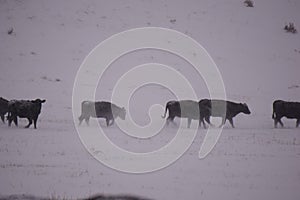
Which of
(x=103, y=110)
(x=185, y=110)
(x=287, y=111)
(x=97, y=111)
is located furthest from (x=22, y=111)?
(x=287, y=111)

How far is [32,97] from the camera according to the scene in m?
23.3

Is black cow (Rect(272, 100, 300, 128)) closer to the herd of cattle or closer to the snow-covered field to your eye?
the herd of cattle

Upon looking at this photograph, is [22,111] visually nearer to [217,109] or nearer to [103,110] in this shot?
[103,110]

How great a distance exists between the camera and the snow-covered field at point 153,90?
10.8 meters

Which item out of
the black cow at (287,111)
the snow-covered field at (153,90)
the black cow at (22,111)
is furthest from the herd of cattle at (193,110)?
the black cow at (22,111)

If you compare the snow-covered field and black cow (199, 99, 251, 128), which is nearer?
the snow-covered field

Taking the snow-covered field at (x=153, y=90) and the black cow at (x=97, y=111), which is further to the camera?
the black cow at (x=97, y=111)

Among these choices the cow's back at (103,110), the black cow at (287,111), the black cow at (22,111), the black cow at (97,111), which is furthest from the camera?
the black cow at (287,111)

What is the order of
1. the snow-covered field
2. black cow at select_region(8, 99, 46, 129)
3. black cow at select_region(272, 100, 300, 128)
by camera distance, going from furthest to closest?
black cow at select_region(272, 100, 300, 128)
black cow at select_region(8, 99, 46, 129)
the snow-covered field

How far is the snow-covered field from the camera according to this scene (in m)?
10.8

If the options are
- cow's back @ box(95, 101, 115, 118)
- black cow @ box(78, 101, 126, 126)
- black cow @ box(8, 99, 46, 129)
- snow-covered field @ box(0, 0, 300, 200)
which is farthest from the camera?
cow's back @ box(95, 101, 115, 118)

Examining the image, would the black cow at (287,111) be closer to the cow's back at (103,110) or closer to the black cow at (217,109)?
the black cow at (217,109)

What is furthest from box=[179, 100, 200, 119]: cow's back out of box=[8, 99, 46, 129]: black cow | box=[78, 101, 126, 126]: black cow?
box=[8, 99, 46, 129]: black cow

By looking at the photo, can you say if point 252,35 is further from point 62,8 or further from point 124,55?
point 62,8
